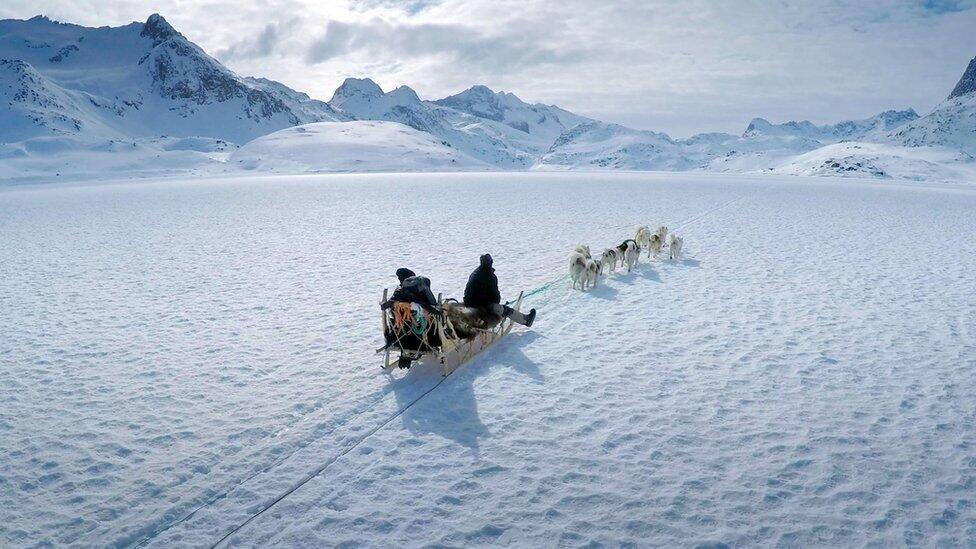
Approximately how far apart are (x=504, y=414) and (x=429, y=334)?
1.51 m

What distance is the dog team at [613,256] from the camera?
11414mm

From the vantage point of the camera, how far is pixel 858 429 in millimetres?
5676

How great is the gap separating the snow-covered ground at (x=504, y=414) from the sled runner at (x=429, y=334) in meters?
0.29

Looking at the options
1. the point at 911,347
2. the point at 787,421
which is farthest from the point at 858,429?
the point at 911,347

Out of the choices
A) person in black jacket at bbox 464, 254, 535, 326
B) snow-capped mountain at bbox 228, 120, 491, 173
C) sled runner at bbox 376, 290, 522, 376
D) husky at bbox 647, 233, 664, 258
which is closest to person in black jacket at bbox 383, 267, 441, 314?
sled runner at bbox 376, 290, 522, 376

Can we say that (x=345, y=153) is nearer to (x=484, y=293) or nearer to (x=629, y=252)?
(x=629, y=252)

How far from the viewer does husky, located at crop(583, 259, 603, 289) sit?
1134cm

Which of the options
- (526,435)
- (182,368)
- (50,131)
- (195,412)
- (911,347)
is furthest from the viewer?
(50,131)

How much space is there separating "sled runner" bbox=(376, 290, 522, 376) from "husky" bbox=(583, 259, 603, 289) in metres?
4.11

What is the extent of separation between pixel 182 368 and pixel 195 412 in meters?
1.47

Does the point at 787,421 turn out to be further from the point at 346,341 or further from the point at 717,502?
the point at 346,341

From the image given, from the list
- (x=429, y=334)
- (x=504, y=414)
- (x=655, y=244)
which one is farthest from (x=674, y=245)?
(x=504, y=414)

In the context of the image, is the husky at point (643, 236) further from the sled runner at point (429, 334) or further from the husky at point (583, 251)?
the sled runner at point (429, 334)

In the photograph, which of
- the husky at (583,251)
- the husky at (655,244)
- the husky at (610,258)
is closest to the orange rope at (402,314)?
the husky at (583,251)
